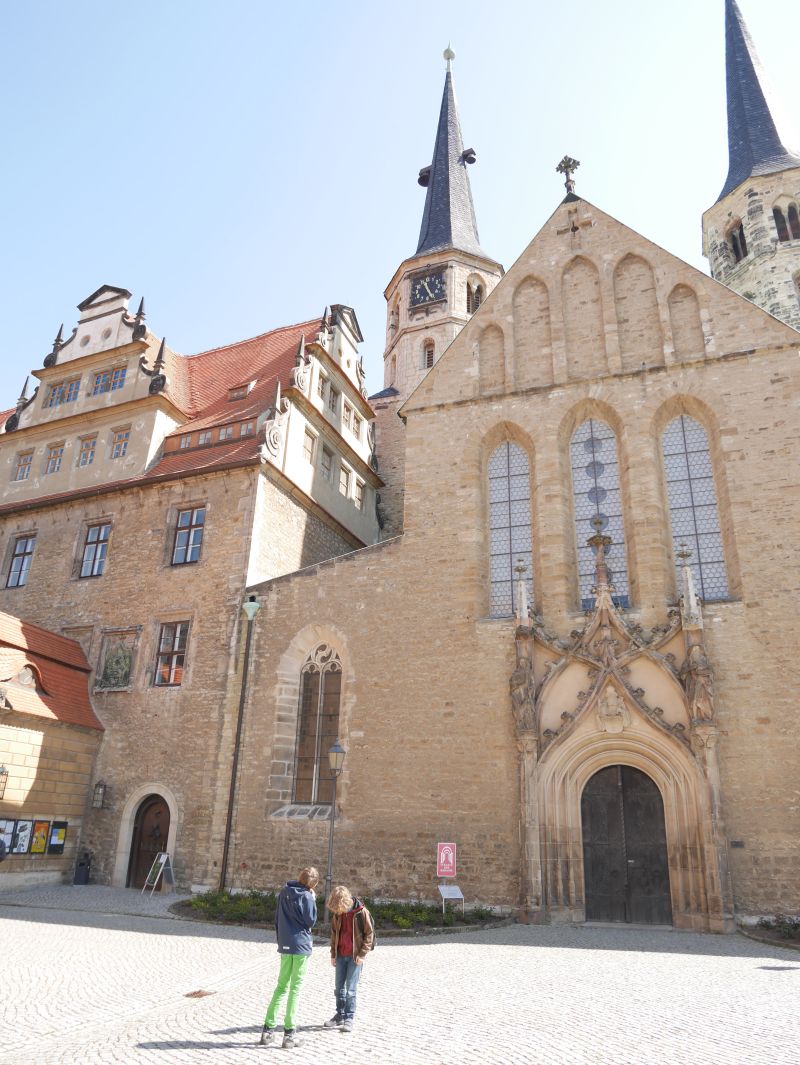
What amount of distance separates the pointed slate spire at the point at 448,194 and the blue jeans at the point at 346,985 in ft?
101

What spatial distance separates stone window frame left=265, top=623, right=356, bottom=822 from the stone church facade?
→ 56 millimetres

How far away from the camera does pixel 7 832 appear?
1561 centimetres

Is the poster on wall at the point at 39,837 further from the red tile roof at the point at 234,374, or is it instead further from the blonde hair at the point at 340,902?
the blonde hair at the point at 340,902

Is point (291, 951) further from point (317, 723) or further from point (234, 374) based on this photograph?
point (234, 374)

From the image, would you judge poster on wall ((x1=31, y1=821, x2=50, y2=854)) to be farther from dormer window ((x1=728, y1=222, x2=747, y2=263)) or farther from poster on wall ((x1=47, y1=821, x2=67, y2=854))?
dormer window ((x1=728, y1=222, x2=747, y2=263))

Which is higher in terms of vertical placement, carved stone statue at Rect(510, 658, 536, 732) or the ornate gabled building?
the ornate gabled building

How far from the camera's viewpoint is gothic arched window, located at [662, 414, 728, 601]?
1523cm

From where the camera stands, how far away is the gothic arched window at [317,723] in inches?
635

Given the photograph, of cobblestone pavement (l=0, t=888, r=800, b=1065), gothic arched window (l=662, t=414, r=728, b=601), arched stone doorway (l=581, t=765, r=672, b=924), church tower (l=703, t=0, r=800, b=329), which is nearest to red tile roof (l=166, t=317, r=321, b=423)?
gothic arched window (l=662, t=414, r=728, b=601)

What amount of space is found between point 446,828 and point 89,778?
8668 millimetres

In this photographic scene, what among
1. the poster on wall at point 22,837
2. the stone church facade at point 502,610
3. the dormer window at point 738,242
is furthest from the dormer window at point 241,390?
the dormer window at point 738,242

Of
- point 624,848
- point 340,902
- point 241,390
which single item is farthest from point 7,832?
point 241,390

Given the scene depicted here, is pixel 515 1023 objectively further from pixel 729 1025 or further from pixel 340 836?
pixel 340 836

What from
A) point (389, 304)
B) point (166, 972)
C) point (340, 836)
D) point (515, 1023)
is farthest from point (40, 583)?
point (389, 304)
